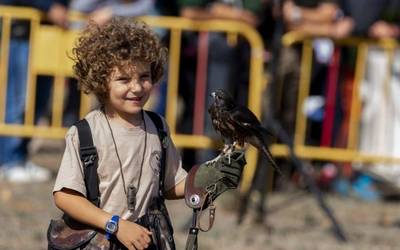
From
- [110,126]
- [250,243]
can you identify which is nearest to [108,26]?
[110,126]

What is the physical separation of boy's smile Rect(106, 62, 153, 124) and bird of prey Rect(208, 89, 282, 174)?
0.31 meters

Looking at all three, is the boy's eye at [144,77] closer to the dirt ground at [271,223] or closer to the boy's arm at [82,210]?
the boy's arm at [82,210]

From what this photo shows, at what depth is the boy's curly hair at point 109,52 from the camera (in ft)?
14.8

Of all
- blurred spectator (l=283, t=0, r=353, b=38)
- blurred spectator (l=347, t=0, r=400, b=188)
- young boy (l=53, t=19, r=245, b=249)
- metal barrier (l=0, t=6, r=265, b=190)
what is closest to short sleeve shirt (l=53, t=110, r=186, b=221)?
young boy (l=53, t=19, r=245, b=249)

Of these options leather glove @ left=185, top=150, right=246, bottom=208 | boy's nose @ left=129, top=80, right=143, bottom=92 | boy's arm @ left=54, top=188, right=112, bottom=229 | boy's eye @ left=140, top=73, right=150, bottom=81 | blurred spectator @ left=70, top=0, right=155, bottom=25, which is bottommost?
boy's arm @ left=54, top=188, right=112, bottom=229

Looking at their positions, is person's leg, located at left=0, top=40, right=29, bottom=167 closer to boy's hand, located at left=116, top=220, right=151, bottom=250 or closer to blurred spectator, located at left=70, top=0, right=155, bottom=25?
blurred spectator, located at left=70, top=0, right=155, bottom=25

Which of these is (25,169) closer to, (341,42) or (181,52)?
(181,52)

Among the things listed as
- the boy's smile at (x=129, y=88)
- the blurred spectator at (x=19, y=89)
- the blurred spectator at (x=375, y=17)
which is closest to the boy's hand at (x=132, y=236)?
the boy's smile at (x=129, y=88)

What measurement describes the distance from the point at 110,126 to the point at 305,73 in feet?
18.9

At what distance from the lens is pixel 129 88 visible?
4469 mm

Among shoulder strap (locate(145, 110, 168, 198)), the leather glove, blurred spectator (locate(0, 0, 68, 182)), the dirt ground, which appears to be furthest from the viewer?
blurred spectator (locate(0, 0, 68, 182))

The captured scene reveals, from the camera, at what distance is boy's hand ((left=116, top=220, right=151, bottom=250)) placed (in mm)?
4367

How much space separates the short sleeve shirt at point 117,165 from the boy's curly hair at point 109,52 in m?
0.13

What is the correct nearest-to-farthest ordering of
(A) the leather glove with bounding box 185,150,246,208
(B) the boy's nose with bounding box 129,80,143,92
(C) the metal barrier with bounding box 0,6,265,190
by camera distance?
(A) the leather glove with bounding box 185,150,246,208
(B) the boy's nose with bounding box 129,80,143,92
(C) the metal barrier with bounding box 0,6,265,190
